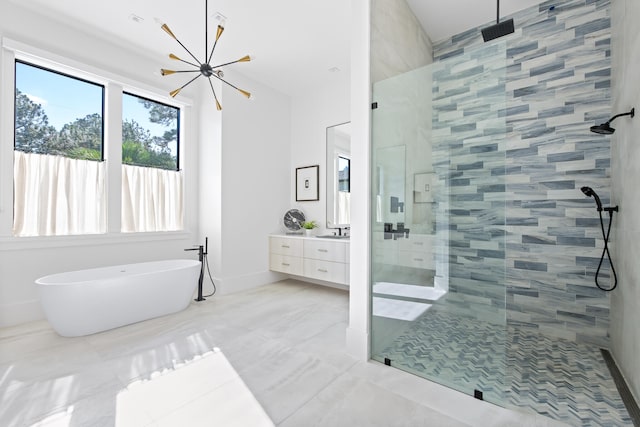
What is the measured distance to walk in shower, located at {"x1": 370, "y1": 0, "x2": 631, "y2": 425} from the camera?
175 centimetres

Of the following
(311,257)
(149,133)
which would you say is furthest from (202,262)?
(149,133)

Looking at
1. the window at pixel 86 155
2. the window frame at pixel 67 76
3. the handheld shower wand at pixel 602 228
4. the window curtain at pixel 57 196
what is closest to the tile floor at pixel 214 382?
the window curtain at pixel 57 196

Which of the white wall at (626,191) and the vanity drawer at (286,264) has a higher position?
the white wall at (626,191)

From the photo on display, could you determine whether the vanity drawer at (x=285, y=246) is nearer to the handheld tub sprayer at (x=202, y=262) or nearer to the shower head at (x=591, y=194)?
the handheld tub sprayer at (x=202, y=262)

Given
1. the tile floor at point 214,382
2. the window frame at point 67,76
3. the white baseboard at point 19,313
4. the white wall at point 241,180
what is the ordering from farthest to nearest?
the white wall at point 241,180
the window frame at point 67,76
the white baseboard at point 19,313
the tile floor at point 214,382

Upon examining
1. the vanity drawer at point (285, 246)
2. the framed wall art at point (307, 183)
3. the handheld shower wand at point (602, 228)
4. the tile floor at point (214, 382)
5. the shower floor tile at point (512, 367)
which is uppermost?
the framed wall art at point (307, 183)

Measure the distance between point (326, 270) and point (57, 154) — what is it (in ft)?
10.8

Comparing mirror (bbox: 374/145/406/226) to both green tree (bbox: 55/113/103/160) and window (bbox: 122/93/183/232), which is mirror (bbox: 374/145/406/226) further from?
green tree (bbox: 55/113/103/160)

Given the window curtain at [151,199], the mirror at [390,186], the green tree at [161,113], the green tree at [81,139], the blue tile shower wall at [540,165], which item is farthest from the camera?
the green tree at [161,113]

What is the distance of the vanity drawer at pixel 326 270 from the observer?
3654 millimetres

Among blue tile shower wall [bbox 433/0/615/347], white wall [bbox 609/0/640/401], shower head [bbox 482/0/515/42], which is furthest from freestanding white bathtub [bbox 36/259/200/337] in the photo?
white wall [bbox 609/0/640/401]

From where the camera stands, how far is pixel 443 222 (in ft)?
6.80

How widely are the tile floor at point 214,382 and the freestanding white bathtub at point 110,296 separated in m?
0.12

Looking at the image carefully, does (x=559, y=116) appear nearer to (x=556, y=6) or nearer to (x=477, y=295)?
(x=556, y=6)
